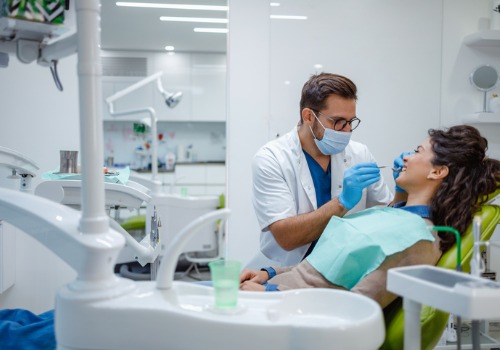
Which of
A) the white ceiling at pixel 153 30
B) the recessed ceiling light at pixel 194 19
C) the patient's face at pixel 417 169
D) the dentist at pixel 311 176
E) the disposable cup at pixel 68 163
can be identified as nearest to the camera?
the patient's face at pixel 417 169

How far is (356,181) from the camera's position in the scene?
61.6 inches

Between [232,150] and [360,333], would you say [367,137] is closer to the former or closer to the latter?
[232,150]

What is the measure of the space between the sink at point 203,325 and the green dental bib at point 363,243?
1.31 feet

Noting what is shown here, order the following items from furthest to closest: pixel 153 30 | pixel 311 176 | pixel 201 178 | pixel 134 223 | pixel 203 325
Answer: pixel 201 178
pixel 153 30
pixel 134 223
pixel 311 176
pixel 203 325

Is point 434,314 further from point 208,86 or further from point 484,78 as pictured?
point 208,86

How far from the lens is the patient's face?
151 cm

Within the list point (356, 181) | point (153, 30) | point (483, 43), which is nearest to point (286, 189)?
point (356, 181)

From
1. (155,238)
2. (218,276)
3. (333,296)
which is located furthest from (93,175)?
(155,238)

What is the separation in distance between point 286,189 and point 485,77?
6.20 ft

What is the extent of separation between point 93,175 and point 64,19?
1.00ft

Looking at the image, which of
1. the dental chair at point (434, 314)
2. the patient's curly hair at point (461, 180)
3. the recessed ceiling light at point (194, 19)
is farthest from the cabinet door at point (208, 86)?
the dental chair at point (434, 314)

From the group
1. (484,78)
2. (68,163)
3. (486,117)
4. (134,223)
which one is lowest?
(134,223)

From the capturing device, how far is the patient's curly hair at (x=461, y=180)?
54.6 inches

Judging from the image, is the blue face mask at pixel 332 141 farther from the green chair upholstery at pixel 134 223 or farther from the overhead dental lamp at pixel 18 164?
the green chair upholstery at pixel 134 223
